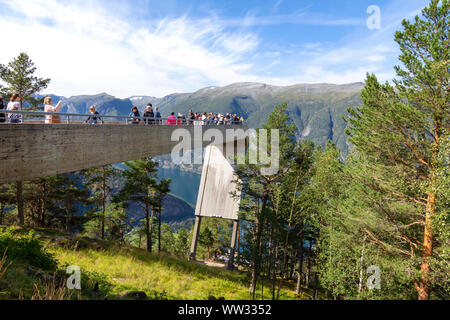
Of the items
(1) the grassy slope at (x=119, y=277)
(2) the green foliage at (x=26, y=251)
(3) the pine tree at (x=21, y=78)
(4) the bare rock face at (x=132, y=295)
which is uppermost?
(3) the pine tree at (x=21, y=78)

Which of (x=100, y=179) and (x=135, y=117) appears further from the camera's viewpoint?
(x=100, y=179)

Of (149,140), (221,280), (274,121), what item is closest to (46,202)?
(149,140)

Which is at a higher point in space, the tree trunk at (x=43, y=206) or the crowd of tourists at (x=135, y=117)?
the crowd of tourists at (x=135, y=117)

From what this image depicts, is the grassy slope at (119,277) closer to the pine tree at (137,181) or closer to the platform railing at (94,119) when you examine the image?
the platform railing at (94,119)

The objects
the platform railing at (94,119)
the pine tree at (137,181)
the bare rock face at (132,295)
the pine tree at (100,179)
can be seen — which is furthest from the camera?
the pine tree at (100,179)

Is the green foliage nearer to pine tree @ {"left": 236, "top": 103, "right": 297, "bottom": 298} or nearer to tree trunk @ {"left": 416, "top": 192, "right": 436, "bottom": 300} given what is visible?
pine tree @ {"left": 236, "top": 103, "right": 297, "bottom": 298}

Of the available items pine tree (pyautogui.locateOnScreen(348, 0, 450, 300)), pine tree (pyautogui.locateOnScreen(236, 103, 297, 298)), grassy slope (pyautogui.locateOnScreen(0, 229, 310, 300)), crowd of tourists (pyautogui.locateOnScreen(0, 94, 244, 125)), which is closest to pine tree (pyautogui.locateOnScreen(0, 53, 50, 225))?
crowd of tourists (pyautogui.locateOnScreen(0, 94, 244, 125))

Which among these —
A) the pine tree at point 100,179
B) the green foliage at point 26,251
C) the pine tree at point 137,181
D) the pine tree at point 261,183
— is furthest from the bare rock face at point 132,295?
the pine tree at point 100,179

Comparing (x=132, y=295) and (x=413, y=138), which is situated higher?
(x=413, y=138)

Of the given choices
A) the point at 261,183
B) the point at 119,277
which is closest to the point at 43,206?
the point at 119,277

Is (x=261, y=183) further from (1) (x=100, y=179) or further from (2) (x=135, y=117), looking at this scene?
A: (1) (x=100, y=179)

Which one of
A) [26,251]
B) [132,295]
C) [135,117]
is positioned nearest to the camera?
[132,295]

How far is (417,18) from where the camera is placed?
8.67m
